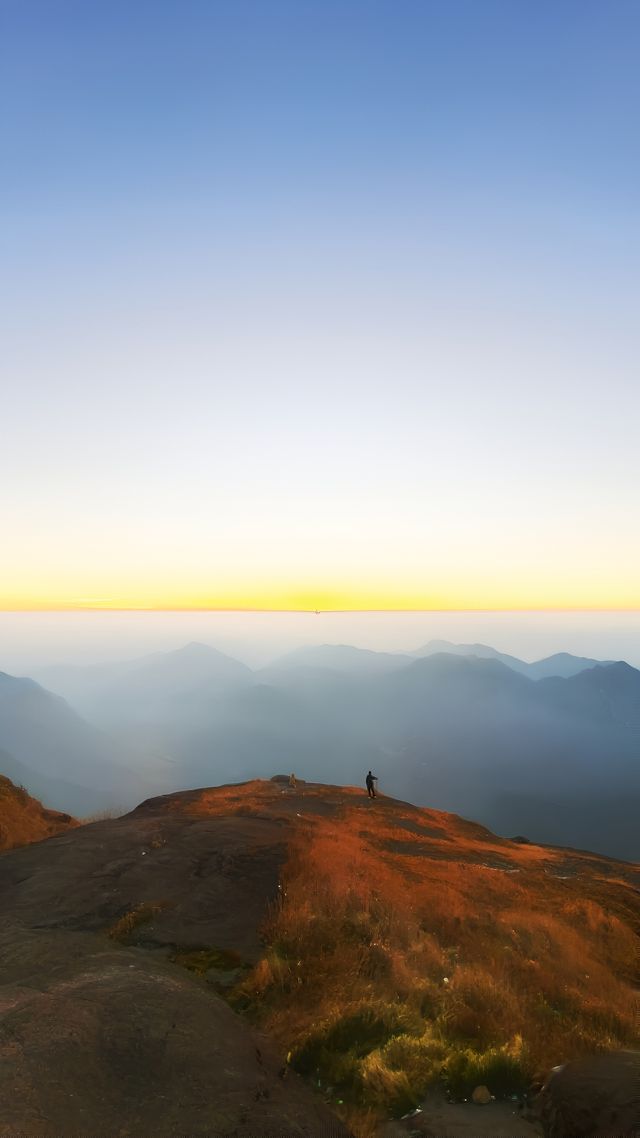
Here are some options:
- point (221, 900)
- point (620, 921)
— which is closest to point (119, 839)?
point (221, 900)

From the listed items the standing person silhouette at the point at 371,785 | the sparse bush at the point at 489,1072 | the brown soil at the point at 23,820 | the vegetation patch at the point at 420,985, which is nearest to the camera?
the sparse bush at the point at 489,1072

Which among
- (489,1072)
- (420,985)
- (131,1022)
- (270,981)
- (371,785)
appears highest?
(131,1022)

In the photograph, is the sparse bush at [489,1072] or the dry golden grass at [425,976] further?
the dry golden grass at [425,976]

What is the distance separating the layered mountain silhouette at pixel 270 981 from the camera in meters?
7.56

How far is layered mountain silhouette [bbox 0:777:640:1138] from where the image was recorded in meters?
7.56

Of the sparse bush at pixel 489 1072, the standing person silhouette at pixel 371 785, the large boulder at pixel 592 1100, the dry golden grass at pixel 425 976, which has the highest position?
the large boulder at pixel 592 1100

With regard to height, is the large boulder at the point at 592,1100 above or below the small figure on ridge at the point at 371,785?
above

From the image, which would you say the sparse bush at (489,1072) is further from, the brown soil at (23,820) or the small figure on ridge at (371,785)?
the small figure on ridge at (371,785)

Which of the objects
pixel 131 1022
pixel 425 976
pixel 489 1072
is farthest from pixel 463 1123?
pixel 131 1022

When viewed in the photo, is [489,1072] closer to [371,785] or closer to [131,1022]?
[131,1022]

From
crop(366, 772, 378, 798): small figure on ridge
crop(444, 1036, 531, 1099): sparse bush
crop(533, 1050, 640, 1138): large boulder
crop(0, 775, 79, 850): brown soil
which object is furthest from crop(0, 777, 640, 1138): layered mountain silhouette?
crop(366, 772, 378, 798): small figure on ridge

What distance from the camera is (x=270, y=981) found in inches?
450

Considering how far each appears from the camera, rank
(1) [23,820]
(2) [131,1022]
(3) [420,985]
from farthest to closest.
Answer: (1) [23,820], (3) [420,985], (2) [131,1022]

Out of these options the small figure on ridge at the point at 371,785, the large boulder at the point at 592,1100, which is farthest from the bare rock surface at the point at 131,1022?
the small figure on ridge at the point at 371,785
